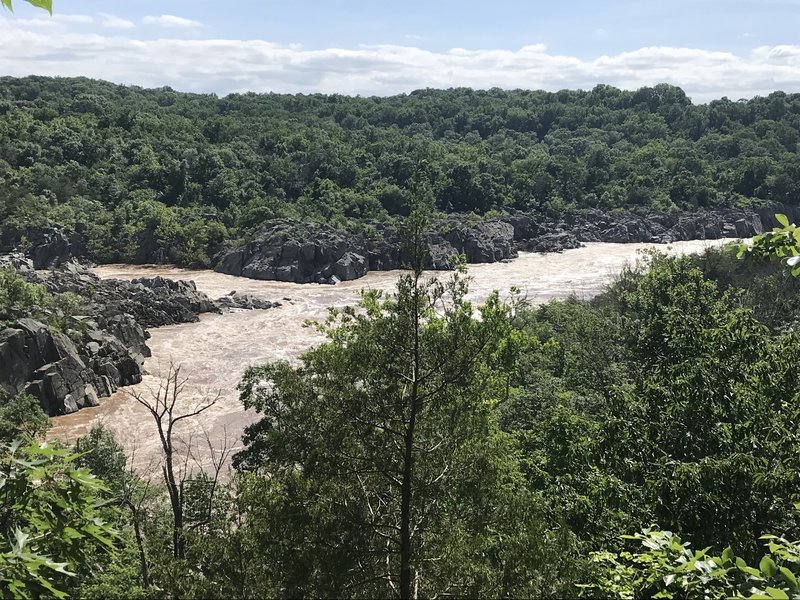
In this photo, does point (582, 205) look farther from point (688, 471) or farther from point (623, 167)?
point (688, 471)

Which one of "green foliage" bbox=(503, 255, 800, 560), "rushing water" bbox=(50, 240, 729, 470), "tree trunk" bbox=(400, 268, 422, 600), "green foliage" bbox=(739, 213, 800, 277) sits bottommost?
"rushing water" bbox=(50, 240, 729, 470)

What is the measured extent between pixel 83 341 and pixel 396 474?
94.9 feet

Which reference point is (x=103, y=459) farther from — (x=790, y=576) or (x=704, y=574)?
(x=790, y=576)

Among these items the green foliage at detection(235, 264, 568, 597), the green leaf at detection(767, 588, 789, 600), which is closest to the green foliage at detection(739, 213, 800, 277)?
the green leaf at detection(767, 588, 789, 600)

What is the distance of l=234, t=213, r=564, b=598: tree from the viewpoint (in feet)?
20.8

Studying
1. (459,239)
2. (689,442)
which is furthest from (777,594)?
(459,239)

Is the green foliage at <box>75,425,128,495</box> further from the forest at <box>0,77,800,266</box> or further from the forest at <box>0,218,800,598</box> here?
the forest at <box>0,77,800,266</box>

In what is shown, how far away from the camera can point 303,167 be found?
253ft

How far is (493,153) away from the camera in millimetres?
98625

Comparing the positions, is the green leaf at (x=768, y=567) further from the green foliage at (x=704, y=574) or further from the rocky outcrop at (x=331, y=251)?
the rocky outcrop at (x=331, y=251)

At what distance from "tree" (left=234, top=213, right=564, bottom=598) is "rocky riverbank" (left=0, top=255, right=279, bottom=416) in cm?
1975

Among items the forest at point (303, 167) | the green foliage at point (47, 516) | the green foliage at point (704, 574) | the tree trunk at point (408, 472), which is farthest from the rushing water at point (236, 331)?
the green foliage at point (47, 516)

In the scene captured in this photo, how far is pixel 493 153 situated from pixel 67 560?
98.4 meters

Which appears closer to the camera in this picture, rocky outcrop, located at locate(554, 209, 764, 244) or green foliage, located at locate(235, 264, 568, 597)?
green foliage, located at locate(235, 264, 568, 597)
